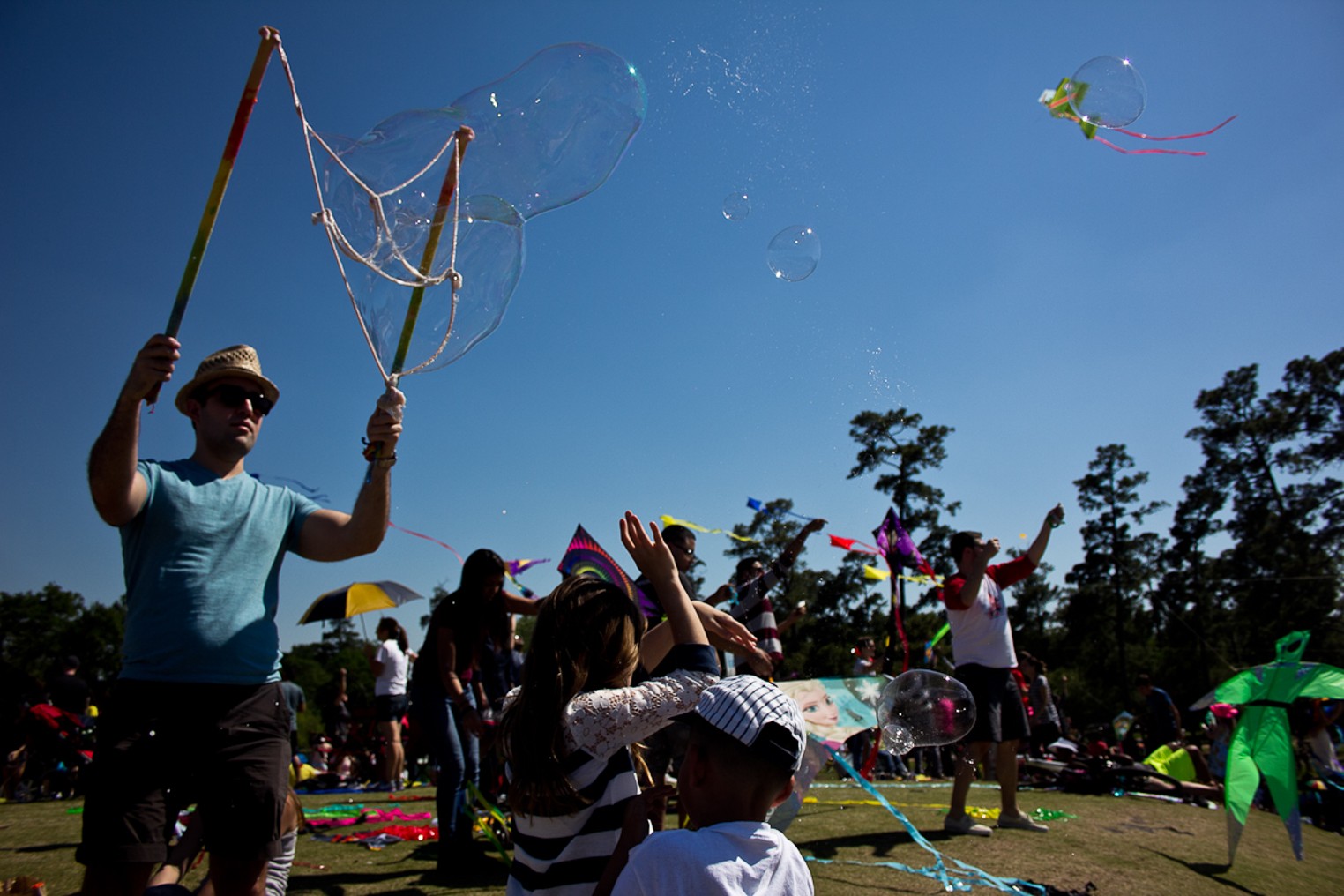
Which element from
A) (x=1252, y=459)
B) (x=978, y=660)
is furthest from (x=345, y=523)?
(x=1252, y=459)

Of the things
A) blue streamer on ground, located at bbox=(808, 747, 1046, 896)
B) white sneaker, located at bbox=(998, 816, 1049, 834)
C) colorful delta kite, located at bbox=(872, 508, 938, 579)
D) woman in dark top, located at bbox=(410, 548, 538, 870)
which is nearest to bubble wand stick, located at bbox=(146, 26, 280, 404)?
woman in dark top, located at bbox=(410, 548, 538, 870)

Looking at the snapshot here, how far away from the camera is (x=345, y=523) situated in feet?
8.61

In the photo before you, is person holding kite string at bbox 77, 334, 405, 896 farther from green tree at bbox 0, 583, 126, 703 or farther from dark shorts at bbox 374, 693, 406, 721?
green tree at bbox 0, 583, 126, 703

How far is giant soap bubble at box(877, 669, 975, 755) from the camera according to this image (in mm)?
4016

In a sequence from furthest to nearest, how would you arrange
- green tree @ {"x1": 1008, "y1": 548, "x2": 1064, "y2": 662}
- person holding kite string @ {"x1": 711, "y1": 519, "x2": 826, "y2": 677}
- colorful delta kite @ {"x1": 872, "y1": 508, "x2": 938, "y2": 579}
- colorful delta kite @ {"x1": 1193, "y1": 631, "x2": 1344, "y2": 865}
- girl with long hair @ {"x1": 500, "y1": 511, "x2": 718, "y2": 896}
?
green tree @ {"x1": 1008, "y1": 548, "x2": 1064, "y2": 662} < colorful delta kite @ {"x1": 872, "y1": 508, "x2": 938, "y2": 579} < person holding kite string @ {"x1": 711, "y1": 519, "x2": 826, "y2": 677} < colorful delta kite @ {"x1": 1193, "y1": 631, "x2": 1344, "y2": 865} < girl with long hair @ {"x1": 500, "y1": 511, "x2": 718, "y2": 896}

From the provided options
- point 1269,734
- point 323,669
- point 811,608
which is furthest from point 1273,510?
point 323,669

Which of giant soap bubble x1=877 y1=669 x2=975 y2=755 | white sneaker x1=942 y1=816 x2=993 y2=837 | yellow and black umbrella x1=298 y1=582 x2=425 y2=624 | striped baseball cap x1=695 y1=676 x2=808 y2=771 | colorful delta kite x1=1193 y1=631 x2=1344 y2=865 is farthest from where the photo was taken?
yellow and black umbrella x1=298 y1=582 x2=425 y2=624

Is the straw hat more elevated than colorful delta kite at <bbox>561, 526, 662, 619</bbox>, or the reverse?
the straw hat

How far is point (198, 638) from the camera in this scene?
2.27 m

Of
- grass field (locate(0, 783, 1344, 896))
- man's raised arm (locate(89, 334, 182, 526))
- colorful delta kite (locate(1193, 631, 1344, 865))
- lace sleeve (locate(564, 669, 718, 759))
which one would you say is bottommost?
grass field (locate(0, 783, 1344, 896))

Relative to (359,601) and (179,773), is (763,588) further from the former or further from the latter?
(359,601)

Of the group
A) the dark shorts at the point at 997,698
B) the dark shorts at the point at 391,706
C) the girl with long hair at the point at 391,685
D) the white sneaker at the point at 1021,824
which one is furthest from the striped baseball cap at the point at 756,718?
the dark shorts at the point at 391,706

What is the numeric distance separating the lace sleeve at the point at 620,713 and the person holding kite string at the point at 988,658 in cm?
369

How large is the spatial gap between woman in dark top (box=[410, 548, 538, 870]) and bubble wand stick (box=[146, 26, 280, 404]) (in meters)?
2.40
